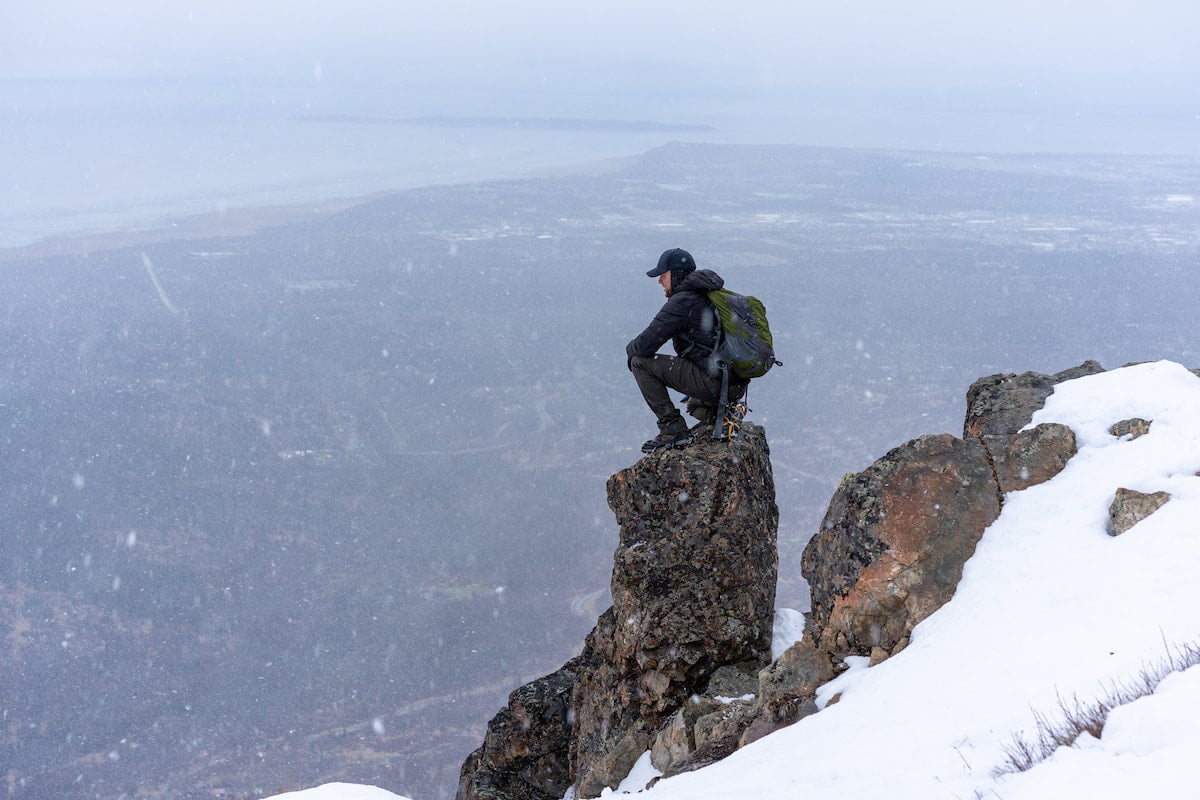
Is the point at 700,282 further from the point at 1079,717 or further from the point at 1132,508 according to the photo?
the point at 1079,717

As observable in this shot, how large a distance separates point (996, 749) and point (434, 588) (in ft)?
527

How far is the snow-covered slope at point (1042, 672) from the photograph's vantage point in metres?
4.69

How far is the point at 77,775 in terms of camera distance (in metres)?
116

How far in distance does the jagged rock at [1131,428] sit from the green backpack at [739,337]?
444 centimetres

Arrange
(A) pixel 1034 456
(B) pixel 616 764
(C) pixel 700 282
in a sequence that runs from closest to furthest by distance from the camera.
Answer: (A) pixel 1034 456 → (B) pixel 616 764 → (C) pixel 700 282

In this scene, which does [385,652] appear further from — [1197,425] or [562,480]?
[1197,425]

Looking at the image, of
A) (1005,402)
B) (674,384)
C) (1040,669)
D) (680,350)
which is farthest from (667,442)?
(1040,669)

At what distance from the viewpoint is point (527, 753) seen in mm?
14594

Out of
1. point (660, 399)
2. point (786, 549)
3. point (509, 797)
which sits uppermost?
point (660, 399)

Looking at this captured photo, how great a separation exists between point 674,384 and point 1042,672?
21.7 feet

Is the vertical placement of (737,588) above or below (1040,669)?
below

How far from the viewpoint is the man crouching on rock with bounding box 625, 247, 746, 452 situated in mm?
11328

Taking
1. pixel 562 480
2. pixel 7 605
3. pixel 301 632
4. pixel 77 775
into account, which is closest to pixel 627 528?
pixel 77 775

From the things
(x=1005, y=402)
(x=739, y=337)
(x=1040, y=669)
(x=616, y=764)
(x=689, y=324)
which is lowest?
(x=616, y=764)
